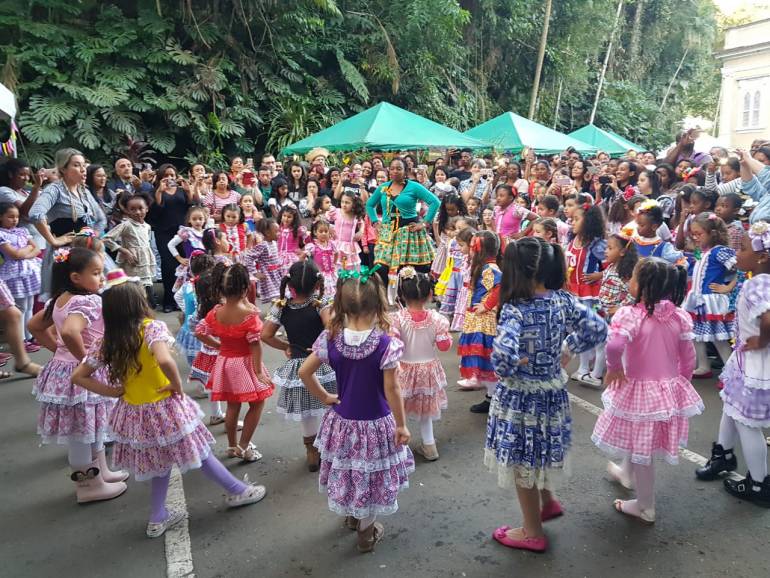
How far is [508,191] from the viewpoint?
22.2 feet

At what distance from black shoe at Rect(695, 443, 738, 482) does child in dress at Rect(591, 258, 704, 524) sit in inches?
24.8

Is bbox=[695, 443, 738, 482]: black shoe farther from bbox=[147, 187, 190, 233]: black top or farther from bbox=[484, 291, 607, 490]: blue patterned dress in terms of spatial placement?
bbox=[147, 187, 190, 233]: black top

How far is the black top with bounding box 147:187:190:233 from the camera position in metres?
7.71

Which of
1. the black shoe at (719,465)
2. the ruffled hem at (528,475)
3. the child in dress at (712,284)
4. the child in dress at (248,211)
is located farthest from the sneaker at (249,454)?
the child in dress at (248,211)

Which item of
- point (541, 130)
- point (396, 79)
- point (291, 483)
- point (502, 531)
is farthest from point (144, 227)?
point (396, 79)

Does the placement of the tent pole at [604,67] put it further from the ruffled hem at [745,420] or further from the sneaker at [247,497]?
the sneaker at [247,497]

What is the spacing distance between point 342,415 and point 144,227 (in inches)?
204

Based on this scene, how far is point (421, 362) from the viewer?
3.88 m

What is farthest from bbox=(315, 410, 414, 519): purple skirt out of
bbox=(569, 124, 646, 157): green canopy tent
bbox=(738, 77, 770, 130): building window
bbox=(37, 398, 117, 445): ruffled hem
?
bbox=(738, 77, 770, 130): building window

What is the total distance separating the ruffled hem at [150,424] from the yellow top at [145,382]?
0.03 m

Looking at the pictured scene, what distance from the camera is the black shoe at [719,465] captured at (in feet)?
11.3

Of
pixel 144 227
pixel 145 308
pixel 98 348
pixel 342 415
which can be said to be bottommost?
pixel 342 415

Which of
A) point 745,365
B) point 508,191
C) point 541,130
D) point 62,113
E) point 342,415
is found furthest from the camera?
point 541,130

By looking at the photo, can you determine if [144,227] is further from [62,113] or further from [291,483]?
[62,113]
